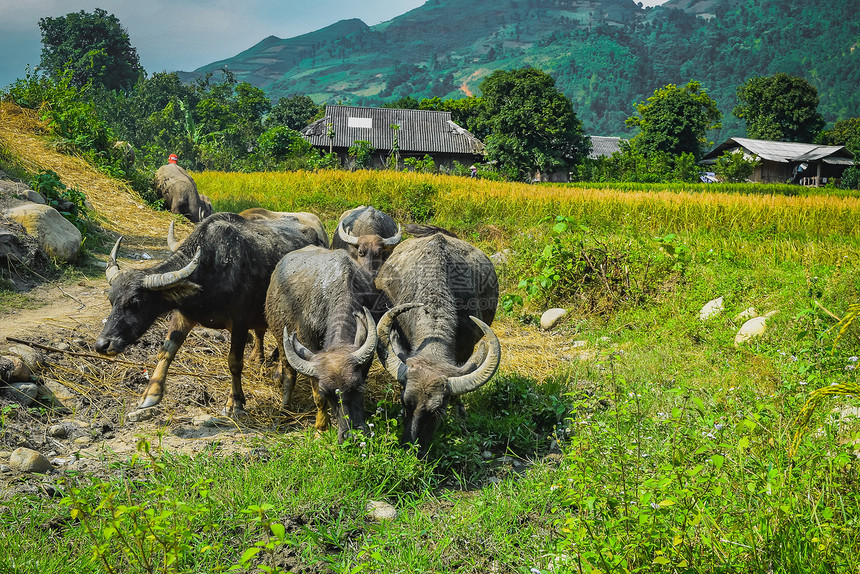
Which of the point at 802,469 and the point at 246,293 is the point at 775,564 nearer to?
the point at 802,469

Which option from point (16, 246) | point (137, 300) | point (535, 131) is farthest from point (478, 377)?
point (535, 131)

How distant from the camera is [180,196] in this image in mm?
13156

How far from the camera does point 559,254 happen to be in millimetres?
8703

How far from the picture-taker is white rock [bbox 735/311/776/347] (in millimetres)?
6211

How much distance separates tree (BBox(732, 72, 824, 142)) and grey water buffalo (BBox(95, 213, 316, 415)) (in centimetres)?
5207

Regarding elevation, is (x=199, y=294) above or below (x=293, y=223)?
below

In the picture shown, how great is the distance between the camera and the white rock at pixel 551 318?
26.7 ft

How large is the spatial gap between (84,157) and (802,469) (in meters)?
13.9

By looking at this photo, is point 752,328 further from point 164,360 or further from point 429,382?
point 164,360

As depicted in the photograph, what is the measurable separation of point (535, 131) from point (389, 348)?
31438 millimetres

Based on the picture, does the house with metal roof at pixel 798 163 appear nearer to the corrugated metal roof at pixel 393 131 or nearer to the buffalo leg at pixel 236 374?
the corrugated metal roof at pixel 393 131

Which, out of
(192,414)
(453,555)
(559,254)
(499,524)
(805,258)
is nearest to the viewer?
(453,555)

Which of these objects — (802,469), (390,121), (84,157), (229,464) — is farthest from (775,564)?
(390,121)

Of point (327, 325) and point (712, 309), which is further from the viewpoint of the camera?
point (712, 309)
